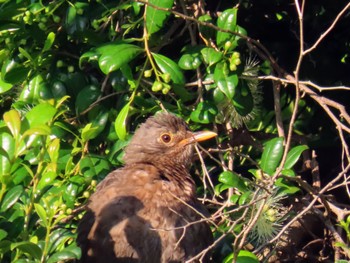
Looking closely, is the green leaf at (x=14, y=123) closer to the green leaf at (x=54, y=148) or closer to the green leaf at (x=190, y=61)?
the green leaf at (x=54, y=148)

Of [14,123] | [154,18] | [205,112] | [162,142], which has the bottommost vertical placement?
[162,142]

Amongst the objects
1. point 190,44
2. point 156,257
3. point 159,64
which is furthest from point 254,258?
point 190,44

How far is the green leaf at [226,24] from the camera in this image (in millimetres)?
4820

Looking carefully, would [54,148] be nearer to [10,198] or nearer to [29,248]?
[10,198]

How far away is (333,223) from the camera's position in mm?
5578

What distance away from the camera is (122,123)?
4.85 metres

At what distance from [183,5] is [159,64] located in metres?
0.51

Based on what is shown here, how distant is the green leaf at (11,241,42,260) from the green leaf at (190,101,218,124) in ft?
5.41

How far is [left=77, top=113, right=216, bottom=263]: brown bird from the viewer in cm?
470

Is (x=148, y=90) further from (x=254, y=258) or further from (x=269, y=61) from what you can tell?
(x=254, y=258)

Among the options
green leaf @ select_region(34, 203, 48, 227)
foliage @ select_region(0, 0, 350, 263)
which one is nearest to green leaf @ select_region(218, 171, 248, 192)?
foliage @ select_region(0, 0, 350, 263)

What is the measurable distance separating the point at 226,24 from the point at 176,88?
0.43 metres

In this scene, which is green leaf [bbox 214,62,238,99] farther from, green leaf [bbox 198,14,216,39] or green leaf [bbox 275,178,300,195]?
green leaf [bbox 275,178,300,195]

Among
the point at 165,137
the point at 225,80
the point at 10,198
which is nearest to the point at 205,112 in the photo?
the point at 225,80
